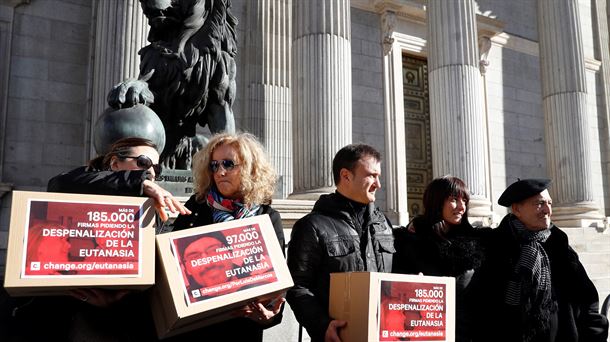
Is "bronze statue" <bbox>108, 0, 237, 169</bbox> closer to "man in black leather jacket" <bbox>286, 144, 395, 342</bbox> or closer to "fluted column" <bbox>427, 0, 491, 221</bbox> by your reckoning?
"man in black leather jacket" <bbox>286, 144, 395, 342</bbox>

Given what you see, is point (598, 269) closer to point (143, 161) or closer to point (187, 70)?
point (187, 70)

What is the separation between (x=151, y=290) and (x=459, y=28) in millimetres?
11183

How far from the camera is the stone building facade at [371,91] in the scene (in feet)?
31.0

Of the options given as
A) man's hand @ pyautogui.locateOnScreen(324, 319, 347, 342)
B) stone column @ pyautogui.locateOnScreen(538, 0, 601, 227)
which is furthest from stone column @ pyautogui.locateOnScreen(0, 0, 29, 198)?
stone column @ pyautogui.locateOnScreen(538, 0, 601, 227)

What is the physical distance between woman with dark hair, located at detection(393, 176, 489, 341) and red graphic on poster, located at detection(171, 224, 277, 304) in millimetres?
1128

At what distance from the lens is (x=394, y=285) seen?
2143mm

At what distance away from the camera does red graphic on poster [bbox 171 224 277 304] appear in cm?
193

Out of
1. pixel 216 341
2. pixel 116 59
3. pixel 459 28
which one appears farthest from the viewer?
pixel 459 28

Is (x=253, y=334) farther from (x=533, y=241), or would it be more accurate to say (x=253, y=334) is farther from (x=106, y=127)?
(x=106, y=127)

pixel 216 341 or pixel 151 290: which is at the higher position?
pixel 151 290

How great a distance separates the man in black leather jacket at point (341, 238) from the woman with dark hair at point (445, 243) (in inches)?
14.3

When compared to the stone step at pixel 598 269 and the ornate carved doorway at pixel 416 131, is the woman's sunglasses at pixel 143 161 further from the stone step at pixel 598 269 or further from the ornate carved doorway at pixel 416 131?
the ornate carved doorway at pixel 416 131

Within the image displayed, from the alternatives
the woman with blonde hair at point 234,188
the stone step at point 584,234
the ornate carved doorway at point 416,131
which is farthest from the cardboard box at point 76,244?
the ornate carved doorway at point 416,131

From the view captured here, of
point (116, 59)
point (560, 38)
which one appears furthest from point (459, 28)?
point (116, 59)
